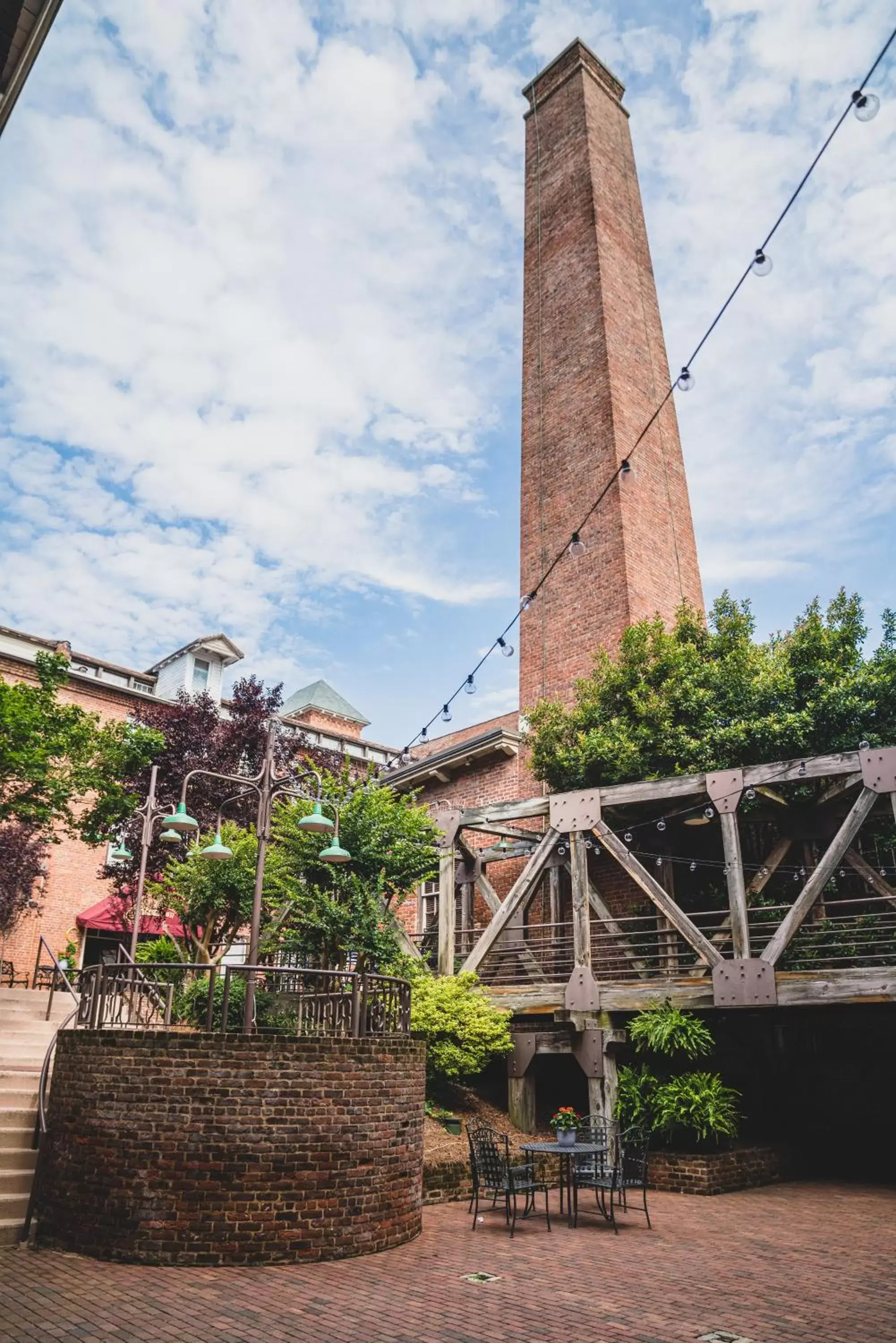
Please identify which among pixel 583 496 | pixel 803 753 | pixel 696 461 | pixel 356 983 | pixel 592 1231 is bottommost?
pixel 592 1231

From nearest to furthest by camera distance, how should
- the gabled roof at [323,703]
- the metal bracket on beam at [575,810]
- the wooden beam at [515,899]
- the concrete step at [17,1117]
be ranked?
the concrete step at [17,1117], the metal bracket on beam at [575,810], the wooden beam at [515,899], the gabled roof at [323,703]

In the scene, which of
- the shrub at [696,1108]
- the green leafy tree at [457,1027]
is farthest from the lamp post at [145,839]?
the shrub at [696,1108]

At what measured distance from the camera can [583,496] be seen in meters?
19.4

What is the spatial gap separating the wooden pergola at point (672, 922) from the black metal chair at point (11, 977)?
9.78m

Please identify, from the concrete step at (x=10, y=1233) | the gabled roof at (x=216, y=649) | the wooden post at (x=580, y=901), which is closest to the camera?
the concrete step at (x=10, y=1233)

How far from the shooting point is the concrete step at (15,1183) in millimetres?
8031

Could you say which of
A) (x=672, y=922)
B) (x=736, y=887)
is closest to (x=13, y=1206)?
(x=672, y=922)

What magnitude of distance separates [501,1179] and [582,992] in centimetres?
393

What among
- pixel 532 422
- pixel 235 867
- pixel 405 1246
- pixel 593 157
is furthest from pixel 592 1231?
pixel 593 157

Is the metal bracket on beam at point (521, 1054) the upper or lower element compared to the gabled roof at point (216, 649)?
lower

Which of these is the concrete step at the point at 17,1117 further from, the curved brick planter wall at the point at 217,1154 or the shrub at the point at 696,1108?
the shrub at the point at 696,1108

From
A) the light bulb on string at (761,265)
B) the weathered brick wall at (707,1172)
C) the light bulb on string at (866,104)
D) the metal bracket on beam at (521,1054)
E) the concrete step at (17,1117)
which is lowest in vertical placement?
the weathered brick wall at (707,1172)

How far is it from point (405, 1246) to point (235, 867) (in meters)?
8.81

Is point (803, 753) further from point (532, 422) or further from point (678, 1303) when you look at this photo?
point (532, 422)
